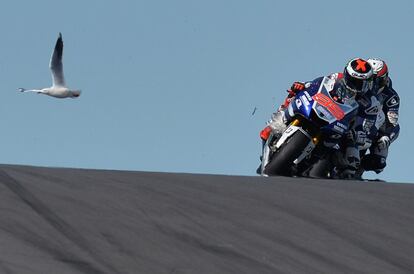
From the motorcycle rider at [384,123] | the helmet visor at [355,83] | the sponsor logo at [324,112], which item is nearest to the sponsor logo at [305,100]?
the sponsor logo at [324,112]

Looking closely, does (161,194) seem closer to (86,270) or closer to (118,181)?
(118,181)

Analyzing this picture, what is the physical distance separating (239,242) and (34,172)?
1.42m

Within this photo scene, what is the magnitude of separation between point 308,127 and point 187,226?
6.43 metres

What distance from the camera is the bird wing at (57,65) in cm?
2143

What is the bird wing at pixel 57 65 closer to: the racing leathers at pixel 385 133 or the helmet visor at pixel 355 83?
the racing leathers at pixel 385 133

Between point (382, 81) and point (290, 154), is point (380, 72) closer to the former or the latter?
point (382, 81)

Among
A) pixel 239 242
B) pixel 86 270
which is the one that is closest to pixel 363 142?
pixel 239 242

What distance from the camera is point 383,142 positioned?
1487 cm

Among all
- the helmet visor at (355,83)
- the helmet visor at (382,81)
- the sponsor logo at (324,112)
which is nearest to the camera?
→ the sponsor logo at (324,112)

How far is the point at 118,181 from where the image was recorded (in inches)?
319

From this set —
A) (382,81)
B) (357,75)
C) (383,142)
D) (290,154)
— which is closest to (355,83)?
(357,75)

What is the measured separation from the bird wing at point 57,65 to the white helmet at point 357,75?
8.52 meters

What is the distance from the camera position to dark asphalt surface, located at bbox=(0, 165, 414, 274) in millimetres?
6535

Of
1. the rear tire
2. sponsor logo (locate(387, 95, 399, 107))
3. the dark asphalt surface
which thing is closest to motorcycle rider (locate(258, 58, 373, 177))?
the rear tire
